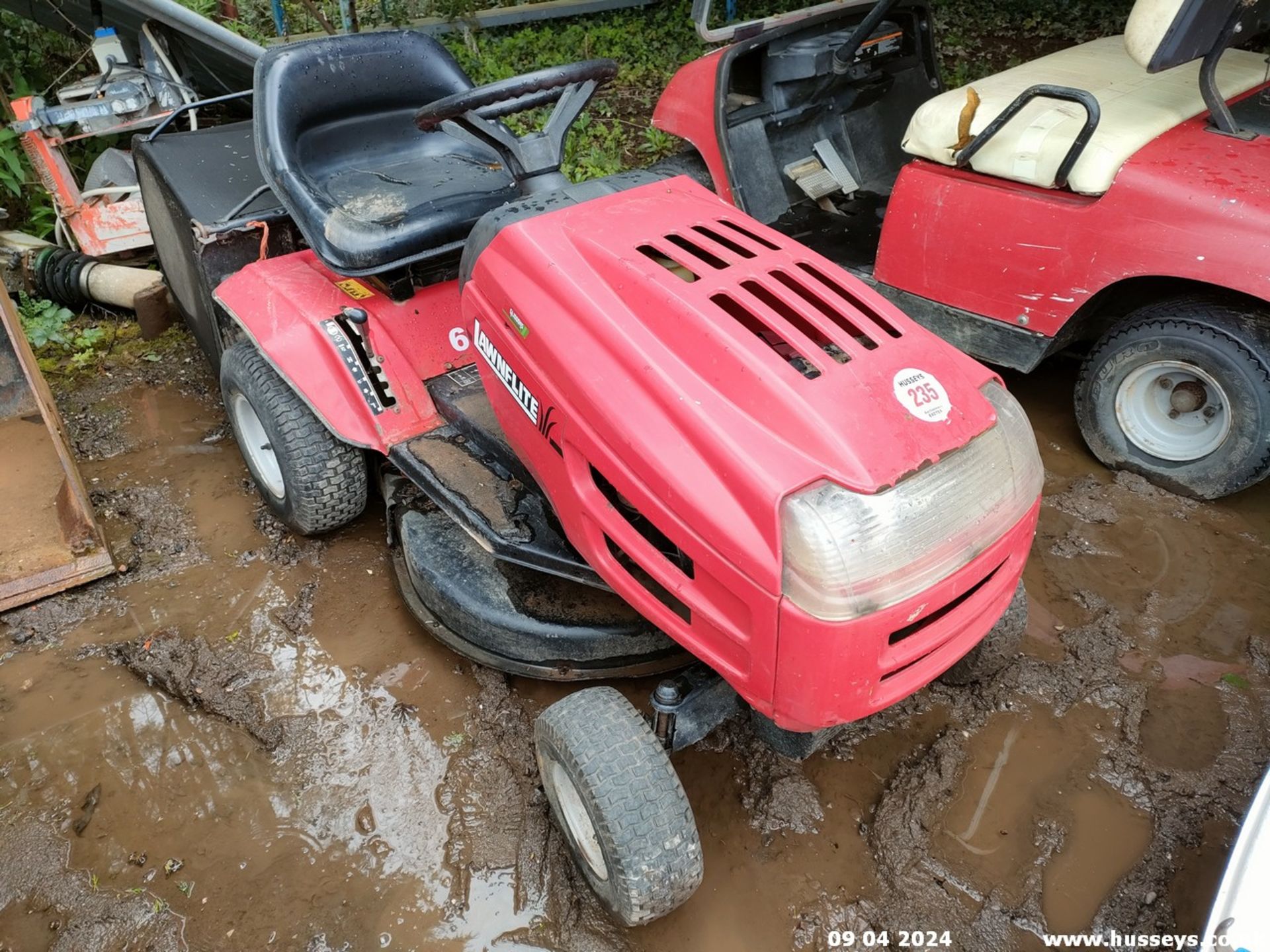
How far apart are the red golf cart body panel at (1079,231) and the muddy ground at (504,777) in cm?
75

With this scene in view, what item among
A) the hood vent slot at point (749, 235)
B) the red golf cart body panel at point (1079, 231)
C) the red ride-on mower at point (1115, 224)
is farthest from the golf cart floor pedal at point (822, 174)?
the hood vent slot at point (749, 235)

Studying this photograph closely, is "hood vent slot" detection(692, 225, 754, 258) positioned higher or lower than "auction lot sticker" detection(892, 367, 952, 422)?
higher

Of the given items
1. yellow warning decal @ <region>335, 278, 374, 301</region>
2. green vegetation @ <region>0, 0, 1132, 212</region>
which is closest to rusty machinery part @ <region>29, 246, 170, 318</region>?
green vegetation @ <region>0, 0, 1132, 212</region>

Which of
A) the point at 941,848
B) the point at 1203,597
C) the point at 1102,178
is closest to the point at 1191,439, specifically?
the point at 1203,597

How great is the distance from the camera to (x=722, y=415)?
5.12 ft

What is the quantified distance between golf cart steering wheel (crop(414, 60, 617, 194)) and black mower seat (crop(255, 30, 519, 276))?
16.7 inches

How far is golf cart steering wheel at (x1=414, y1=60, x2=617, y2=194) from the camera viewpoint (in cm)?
206

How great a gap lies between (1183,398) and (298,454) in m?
2.73

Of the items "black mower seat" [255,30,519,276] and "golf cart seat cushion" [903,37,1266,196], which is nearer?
"black mower seat" [255,30,519,276]

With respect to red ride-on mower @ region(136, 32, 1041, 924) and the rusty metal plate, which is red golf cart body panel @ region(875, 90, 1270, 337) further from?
the rusty metal plate

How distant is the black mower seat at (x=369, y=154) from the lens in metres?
2.53

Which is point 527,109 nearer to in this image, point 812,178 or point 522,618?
point 522,618

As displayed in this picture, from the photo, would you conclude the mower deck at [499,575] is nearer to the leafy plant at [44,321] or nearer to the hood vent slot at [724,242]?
the hood vent slot at [724,242]

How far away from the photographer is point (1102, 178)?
2639mm
